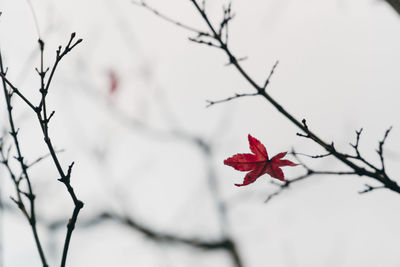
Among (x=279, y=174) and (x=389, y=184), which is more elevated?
(x=279, y=174)

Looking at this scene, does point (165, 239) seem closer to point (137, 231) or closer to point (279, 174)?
point (137, 231)

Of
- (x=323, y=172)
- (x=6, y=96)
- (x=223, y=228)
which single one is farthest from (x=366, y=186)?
(x=223, y=228)

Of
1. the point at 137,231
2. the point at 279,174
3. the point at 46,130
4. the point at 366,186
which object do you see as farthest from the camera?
the point at 137,231

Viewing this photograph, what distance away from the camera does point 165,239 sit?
333 inches

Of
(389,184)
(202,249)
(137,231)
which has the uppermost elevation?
(137,231)

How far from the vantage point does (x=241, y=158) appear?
1.49m

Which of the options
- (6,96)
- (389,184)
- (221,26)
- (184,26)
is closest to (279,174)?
(389,184)

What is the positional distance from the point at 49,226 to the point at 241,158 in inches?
290

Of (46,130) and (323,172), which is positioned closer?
(46,130)

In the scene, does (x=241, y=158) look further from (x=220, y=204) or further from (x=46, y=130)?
(x=220, y=204)

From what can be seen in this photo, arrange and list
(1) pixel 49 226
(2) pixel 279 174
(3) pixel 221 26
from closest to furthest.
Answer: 1. (2) pixel 279 174
2. (3) pixel 221 26
3. (1) pixel 49 226

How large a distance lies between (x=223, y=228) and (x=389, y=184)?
23.9 ft

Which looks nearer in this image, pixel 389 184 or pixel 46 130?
pixel 46 130

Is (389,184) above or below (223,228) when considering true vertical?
below
